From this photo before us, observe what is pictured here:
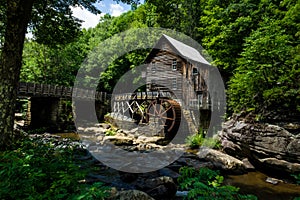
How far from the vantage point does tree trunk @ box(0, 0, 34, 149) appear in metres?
4.46

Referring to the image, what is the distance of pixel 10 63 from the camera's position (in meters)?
4.54

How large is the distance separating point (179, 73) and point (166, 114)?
4337mm

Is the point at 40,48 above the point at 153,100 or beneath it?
above

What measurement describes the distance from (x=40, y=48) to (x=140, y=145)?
18.3 metres

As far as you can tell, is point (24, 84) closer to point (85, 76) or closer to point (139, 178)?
point (85, 76)

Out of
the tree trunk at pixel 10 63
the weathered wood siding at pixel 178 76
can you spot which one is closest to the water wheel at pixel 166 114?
the weathered wood siding at pixel 178 76

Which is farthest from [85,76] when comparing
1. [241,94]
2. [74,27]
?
[241,94]

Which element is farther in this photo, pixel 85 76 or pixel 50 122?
pixel 85 76

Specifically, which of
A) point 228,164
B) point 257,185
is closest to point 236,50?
point 228,164

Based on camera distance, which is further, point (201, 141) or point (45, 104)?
point (45, 104)

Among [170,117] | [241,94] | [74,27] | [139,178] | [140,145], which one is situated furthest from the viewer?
[170,117]

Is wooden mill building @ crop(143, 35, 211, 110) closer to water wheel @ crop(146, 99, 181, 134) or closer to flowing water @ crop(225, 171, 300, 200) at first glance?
water wheel @ crop(146, 99, 181, 134)

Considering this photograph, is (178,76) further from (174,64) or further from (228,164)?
(228,164)

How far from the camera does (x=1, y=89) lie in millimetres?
4469
